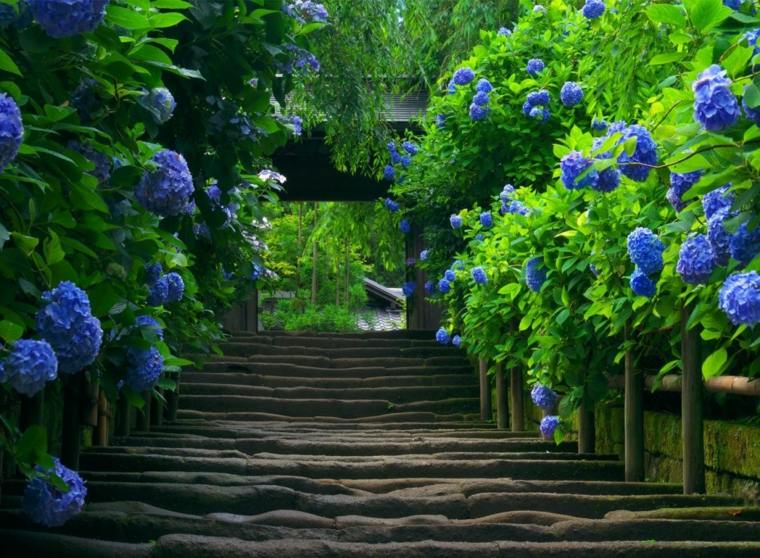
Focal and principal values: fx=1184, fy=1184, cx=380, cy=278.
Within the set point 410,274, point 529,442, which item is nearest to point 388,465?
point 529,442

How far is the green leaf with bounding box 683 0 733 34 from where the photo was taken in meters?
2.99

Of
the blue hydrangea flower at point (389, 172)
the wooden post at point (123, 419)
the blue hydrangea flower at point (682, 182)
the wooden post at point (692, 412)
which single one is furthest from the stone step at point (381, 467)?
the blue hydrangea flower at point (389, 172)

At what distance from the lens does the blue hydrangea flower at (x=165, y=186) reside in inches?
114

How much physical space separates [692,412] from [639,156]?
1250mm

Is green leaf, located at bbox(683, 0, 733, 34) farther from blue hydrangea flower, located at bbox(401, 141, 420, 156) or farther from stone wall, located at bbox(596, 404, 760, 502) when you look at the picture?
blue hydrangea flower, located at bbox(401, 141, 420, 156)

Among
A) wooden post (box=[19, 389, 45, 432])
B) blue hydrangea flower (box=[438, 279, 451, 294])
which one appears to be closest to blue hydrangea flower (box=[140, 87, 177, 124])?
wooden post (box=[19, 389, 45, 432])

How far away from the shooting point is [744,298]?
229 centimetres

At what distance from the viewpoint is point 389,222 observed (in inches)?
597

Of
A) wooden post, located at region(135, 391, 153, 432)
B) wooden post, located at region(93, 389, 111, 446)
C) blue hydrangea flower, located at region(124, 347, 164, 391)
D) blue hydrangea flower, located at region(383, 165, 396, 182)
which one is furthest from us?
blue hydrangea flower, located at region(383, 165, 396, 182)

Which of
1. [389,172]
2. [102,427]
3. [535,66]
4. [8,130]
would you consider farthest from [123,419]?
[389,172]

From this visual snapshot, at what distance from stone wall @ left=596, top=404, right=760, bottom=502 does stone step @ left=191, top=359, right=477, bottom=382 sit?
19.2 ft

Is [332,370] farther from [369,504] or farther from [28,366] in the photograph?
[28,366]

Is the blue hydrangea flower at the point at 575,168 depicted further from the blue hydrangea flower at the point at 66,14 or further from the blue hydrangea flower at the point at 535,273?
the blue hydrangea flower at the point at 66,14

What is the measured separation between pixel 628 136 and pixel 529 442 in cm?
321
